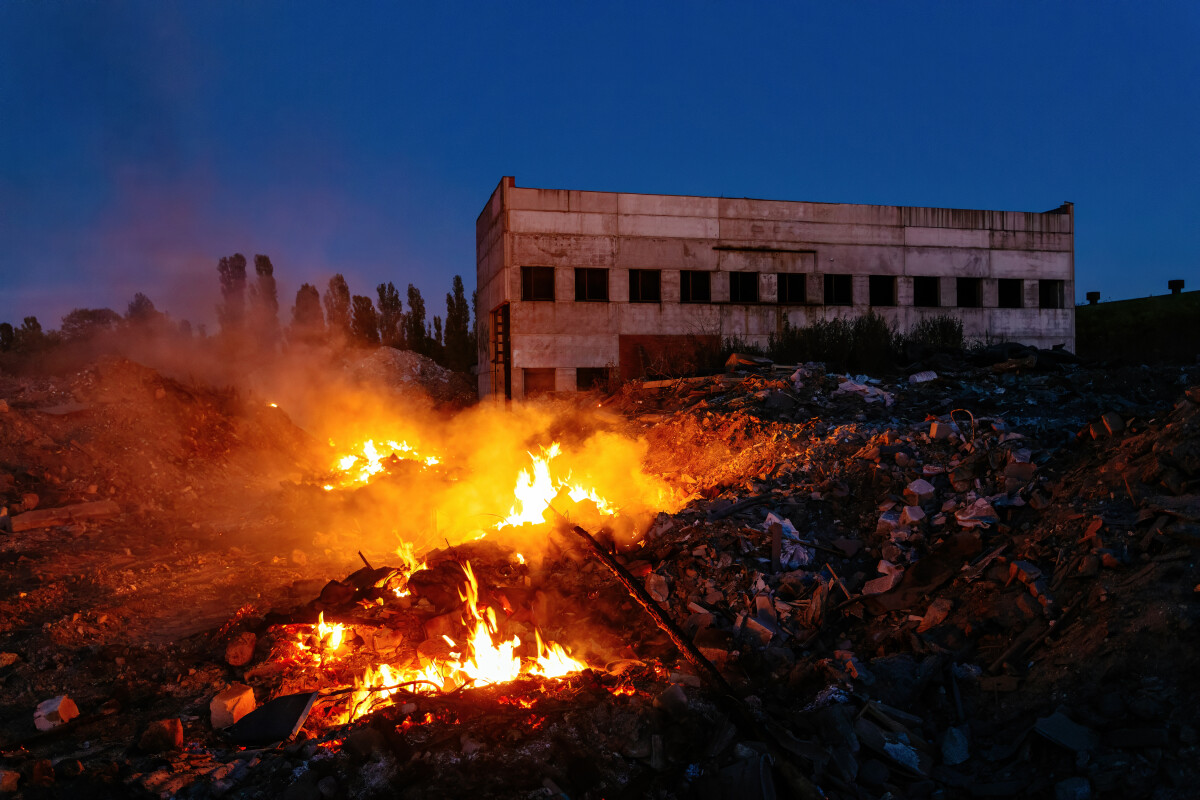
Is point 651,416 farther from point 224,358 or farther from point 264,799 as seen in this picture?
point 224,358

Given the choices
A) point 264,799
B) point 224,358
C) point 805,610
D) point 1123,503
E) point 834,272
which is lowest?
point 264,799

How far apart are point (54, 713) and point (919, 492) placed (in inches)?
299

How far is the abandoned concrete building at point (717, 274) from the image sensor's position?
21.4 meters

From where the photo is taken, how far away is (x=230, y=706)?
4.82m

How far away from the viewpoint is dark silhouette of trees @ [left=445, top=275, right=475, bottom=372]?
148 ft

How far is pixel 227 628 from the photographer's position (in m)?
6.41

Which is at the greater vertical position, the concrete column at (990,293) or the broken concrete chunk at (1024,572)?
the concrete column at (990,293)

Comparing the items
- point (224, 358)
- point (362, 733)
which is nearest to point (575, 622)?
point (362, 733)

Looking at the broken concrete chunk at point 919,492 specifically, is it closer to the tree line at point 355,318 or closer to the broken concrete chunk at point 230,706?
the broken concrete chunk at point 230,706

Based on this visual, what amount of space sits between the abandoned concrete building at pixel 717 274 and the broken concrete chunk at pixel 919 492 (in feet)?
46.8

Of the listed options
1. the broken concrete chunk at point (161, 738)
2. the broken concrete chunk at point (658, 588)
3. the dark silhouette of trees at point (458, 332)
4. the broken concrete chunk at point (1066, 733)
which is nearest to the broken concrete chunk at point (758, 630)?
the broken concrete chunk at point (658, 588)

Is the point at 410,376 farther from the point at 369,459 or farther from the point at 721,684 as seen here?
the point at 721,684

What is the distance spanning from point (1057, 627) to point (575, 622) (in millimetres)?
3967

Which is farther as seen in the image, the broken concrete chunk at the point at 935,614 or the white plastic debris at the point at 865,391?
the white plastic debris at the point at 865,391
